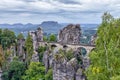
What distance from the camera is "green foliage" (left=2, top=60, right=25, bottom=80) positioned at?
188 feet

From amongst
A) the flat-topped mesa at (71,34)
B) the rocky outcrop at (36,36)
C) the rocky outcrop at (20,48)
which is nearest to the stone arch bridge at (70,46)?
the rocky outcrop at (36,36)

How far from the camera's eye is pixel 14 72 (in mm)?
58219

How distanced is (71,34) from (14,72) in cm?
1328

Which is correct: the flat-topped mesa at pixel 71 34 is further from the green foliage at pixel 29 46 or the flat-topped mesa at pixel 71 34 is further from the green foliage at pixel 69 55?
the green foliage at pixel 69 55

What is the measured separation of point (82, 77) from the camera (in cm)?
3794

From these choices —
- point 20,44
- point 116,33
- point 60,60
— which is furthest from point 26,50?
point 116,33

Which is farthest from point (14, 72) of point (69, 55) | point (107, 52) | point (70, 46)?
point (107, 52)

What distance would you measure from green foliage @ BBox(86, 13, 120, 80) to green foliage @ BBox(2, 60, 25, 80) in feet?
109

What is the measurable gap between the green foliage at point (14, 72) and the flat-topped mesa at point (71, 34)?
34.6 ft

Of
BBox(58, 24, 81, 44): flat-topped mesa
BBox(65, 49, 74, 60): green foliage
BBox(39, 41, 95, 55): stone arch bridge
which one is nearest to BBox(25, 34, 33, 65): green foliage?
BBox(39, 41, 95, 55): stone arch bridge

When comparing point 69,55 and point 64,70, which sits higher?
point 69,55

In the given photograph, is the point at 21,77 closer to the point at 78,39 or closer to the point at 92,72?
the point at 78,39

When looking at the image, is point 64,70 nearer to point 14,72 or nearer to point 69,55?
point 69,55

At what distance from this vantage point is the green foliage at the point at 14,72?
188 feet
